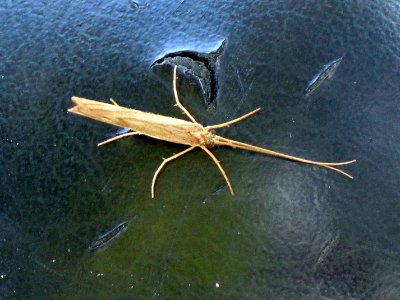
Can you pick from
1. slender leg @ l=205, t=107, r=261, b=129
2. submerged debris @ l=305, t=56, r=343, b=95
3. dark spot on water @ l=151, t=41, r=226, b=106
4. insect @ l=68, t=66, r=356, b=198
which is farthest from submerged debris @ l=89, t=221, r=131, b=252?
submerged debris @ l=305, t=56, r=343, b=95

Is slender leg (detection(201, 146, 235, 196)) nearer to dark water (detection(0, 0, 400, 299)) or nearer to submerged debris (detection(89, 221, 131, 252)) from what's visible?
dark water (detection(0, 0, 400, 299))

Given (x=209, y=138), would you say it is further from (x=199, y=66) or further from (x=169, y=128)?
(x=199, y=66)

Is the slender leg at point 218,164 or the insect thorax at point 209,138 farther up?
the insect thorax at point 209,138

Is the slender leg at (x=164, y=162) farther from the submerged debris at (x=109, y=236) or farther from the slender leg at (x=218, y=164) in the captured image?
the submerged debris at (x=109, y=236)

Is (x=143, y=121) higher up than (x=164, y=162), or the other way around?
(x=143, y=121)

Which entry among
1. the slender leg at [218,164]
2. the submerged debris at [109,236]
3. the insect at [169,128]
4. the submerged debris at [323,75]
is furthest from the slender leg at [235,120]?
the submerged debris at [109,236]

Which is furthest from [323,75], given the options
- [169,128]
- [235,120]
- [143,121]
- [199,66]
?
[143,121]
